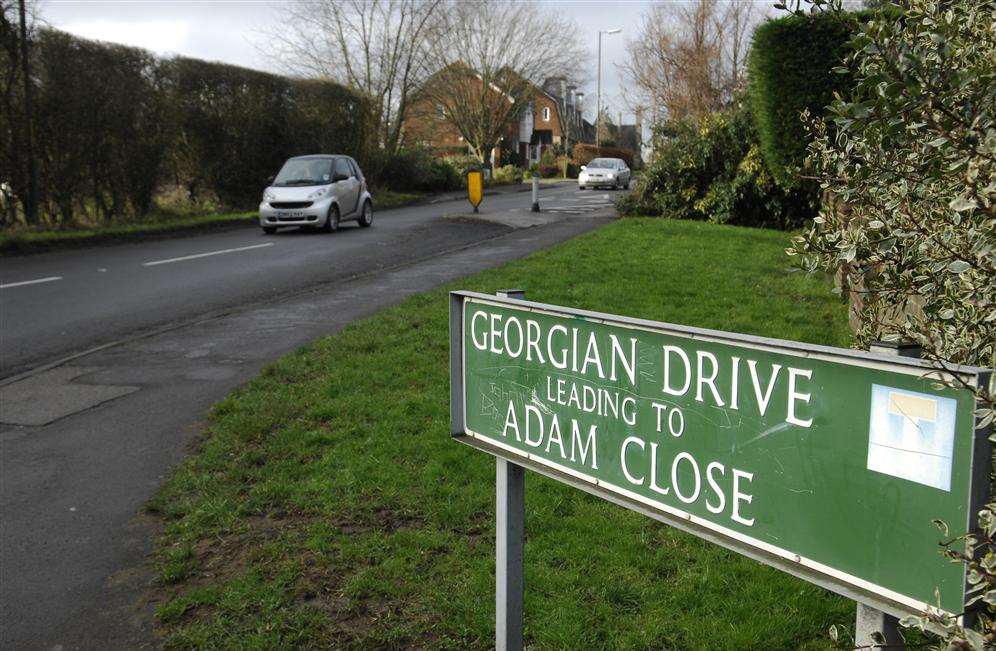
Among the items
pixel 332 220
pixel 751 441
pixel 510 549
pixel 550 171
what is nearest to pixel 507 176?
pixel 550 171

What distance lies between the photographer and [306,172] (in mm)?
19422

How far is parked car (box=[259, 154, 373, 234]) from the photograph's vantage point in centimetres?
1844

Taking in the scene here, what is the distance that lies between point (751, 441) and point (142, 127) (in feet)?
63.1

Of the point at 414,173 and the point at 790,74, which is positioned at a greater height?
the point at 790,74

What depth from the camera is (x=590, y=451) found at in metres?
2.29

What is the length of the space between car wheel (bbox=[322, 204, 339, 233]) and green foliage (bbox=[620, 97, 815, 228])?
7.12m

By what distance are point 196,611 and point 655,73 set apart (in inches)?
1353

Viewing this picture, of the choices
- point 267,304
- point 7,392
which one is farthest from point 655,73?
point 7,392

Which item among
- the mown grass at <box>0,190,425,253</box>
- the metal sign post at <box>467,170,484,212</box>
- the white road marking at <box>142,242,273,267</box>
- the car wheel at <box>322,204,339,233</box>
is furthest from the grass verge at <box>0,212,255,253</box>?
the metal sign post at <box>467,170,484,212</box>

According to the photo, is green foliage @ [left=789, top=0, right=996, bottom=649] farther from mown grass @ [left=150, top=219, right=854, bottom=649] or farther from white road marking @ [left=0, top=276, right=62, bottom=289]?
white road marking @ [left=0, top=276, right=62, bottom=289]

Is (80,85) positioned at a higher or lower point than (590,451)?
higher

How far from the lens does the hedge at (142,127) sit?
16328 mm

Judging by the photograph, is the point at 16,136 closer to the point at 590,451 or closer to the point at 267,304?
the point at 267,304

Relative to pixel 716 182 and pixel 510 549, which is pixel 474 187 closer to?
pixel 716 182
